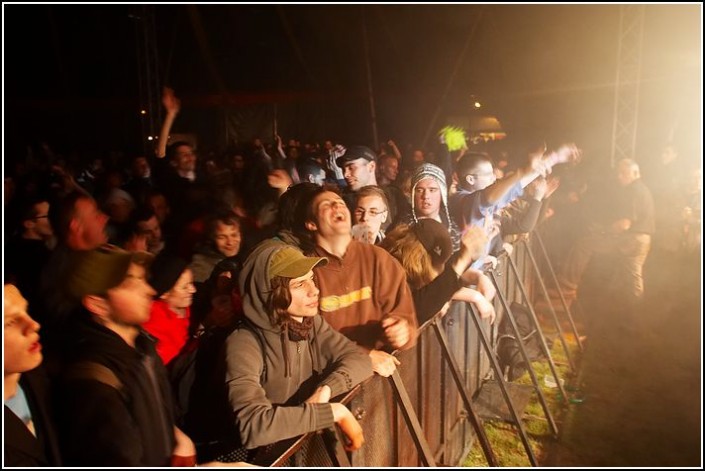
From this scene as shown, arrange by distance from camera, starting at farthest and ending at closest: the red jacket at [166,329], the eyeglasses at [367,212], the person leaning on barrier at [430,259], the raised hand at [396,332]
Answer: the eyeglasses at [367,212] → the person leaning on barrier at [430,259] → the raised hand at [396,332] → the red jacket at [166,329]

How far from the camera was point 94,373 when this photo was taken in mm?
2148

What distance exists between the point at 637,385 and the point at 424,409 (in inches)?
151

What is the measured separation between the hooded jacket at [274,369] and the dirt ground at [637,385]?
3068mm

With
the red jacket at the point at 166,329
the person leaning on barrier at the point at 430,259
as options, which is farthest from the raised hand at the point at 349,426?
the person leaning on barrier at the point at 430,259

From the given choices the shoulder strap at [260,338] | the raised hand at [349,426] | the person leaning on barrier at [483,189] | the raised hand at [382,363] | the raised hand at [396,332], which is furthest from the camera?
the person leaning on barrier at [483,189]

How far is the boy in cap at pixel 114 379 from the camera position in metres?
2.10

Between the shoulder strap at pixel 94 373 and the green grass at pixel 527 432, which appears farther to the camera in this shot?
the green grass at pixel 527 432

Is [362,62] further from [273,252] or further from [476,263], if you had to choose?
[273,252]

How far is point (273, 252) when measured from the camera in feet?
9.17

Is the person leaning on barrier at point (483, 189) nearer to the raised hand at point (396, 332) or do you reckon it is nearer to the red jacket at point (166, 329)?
the raised hand at point (396, 332)

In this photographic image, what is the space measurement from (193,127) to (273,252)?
16616 millimetres

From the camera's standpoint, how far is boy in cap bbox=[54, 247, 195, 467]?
2096 millimetres

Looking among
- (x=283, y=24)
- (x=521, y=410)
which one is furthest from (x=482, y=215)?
(x=283, y=24)

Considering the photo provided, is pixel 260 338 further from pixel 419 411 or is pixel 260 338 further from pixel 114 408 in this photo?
pixel 419 411
